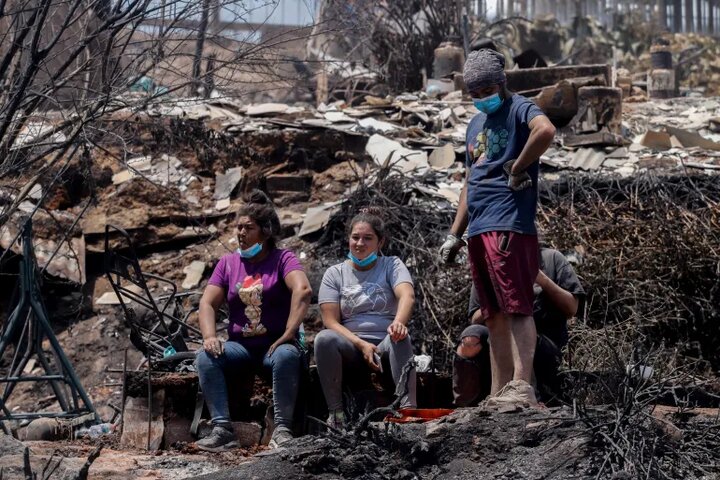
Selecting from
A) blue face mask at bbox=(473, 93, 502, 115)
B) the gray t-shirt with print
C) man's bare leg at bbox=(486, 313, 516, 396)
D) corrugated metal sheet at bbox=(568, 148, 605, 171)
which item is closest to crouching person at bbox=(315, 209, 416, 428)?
the gray t-shirt with print

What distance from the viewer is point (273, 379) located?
242 inches

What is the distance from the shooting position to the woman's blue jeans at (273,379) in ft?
19.9

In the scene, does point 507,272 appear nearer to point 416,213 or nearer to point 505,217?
point 505,217

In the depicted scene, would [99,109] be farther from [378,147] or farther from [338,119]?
[338,119]

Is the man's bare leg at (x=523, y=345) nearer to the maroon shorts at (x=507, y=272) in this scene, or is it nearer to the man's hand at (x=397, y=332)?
the maroon shorts at (x=507, y=272)

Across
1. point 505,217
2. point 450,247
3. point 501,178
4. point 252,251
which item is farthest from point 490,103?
point 252,251

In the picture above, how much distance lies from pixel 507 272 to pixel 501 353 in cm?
41

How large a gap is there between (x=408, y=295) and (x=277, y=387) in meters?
0.88

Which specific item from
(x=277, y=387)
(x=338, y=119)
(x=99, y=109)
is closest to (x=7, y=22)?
(x=99, y=109)

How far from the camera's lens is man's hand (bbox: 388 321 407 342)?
237 inches

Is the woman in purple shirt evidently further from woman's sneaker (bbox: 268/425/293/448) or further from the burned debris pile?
the burned debris pile

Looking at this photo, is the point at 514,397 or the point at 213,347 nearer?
the point at 514,397

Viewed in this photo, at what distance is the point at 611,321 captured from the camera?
29.1 feet

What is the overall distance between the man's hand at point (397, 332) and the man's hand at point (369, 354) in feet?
0.43
